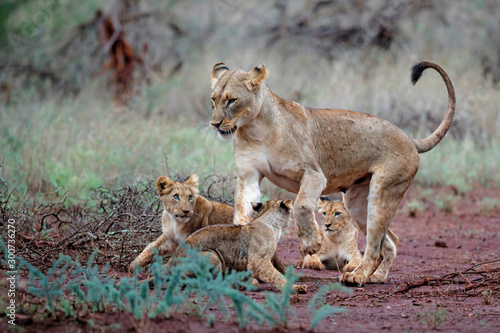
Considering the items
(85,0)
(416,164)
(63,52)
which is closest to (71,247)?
(416,164)

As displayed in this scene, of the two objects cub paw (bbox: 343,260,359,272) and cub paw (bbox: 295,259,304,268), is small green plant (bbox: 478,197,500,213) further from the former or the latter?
cub paw (bbox: 295,259,304,268)

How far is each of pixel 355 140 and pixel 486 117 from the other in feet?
29.7

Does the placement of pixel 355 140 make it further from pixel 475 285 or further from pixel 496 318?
pixel 496 318

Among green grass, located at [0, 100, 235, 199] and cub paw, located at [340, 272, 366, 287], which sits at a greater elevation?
cub paw, located at [340, 272, 366, 287]

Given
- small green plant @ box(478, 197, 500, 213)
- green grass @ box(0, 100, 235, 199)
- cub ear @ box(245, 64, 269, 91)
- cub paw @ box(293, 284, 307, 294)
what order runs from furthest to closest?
small green plant @ box(478, 197, 500, 213) < green grass @ box(0, 100, 235, 199) < cub ear @ box(245, 64, 269, 91) < cub paw @ box(293, 284, 307, 294)

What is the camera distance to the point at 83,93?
1587 cm

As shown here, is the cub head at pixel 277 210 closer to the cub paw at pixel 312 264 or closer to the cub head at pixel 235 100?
the cub head at pixel 235 100

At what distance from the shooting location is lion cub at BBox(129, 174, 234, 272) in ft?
18.5

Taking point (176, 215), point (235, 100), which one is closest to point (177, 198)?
point (176, 215)

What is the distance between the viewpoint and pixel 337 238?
23.6 feet

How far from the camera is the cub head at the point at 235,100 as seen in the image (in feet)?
18.7

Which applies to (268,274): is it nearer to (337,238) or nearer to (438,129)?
(337,238)

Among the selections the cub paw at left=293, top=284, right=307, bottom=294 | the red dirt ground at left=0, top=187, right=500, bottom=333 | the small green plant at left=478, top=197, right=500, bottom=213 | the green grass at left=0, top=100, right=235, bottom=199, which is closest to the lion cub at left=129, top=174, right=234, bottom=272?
the red dirt ground at left=0, top=187, right=500, bottom=333

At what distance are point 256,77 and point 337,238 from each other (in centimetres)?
216
